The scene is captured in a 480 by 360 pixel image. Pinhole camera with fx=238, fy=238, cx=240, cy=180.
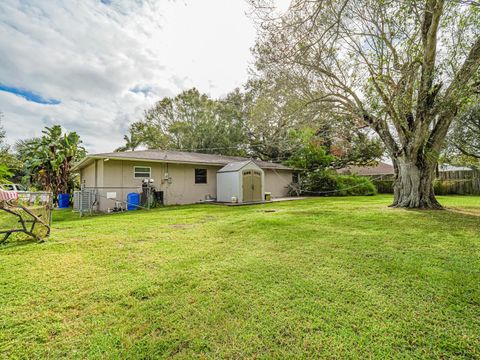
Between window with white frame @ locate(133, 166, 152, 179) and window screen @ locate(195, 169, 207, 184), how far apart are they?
2.80 m

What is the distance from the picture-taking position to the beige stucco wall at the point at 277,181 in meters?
17.5

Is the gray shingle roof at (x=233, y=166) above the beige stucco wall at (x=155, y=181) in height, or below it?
above

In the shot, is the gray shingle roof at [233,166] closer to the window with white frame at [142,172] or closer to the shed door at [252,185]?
the shed door at [252,185]

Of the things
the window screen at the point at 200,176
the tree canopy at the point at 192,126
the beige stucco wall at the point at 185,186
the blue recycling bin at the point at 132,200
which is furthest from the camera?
the tree canopy at the point at 192,126

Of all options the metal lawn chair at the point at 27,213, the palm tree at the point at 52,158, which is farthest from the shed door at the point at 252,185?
the palm tree at the point at 52,158

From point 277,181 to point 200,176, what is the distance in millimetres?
6448

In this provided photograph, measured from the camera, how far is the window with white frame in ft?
39.4

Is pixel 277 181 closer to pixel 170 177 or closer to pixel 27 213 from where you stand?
pixel 170 177

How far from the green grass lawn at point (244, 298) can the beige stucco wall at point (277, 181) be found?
12894 millimetres

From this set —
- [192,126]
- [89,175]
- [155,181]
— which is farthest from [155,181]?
[192,126]

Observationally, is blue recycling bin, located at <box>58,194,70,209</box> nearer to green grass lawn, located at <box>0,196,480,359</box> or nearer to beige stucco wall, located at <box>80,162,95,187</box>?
beige stucco wall, located at <box>80,162,95,187</box>

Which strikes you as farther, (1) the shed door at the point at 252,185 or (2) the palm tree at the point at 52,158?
(2) the palm tree at the point at 52,158

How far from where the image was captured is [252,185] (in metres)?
13.7

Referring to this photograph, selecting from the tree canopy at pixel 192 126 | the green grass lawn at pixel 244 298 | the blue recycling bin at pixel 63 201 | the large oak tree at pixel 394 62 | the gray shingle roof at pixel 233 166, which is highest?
the tree canopy at pixel 192 126
